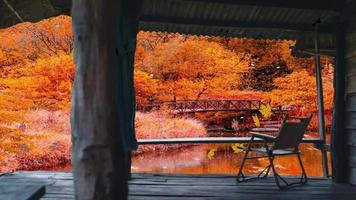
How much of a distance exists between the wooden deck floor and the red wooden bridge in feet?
23.4

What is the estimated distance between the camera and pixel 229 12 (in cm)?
404

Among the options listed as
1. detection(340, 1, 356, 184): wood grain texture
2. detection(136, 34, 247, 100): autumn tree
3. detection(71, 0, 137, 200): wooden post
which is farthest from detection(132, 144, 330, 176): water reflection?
detection(71, 0, 137, 200): wooden post

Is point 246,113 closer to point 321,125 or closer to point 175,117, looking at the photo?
point 175,117

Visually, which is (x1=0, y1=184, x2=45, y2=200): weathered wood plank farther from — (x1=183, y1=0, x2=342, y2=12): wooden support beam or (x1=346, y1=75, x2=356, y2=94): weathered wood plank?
(x1=346, y1=75, x2=356, y2=94): weathered wood plank

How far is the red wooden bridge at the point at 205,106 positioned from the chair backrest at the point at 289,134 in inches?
298

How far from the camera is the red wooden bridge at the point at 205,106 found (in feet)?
37.2

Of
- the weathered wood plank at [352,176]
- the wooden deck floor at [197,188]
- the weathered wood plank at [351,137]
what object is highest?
the weathered wood plank at [351,137]

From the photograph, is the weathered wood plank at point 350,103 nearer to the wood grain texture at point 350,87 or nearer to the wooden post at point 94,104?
the wood grain texture at point 350,87

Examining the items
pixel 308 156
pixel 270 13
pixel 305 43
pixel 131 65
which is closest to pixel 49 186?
pixel 131 65

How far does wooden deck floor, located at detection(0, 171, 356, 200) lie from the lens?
10.5 ft

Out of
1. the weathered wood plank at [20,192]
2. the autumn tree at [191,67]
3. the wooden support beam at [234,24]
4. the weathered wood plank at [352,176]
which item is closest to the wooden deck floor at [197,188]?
the weathered wood plank at [352,176]

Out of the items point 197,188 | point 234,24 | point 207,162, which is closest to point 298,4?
point 234,24

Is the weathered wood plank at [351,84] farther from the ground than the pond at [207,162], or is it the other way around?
the weathered wood plank at [351,84]

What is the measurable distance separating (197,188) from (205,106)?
8.86 metres
